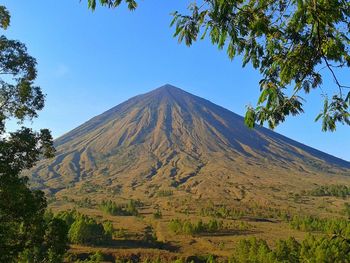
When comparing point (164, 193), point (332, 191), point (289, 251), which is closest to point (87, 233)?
point (289, 251)

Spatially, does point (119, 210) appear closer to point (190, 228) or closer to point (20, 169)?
point (190, 228)

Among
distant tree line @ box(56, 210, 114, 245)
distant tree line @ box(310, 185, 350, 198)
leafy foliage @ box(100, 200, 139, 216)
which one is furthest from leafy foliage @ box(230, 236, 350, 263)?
distant tree line @ box(310, 185, 350, 198)

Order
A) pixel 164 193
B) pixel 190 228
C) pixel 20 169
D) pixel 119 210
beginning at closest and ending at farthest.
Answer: pixel 20 169
pixel 190 228
pixel 119 210
pixel 164 193

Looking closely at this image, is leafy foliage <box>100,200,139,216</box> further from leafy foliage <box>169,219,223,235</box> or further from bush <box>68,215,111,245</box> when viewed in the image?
bush <box>68,215,111,245</box>

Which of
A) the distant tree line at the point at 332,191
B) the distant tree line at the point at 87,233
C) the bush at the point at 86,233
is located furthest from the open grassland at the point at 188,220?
the bush at the point at 86,233

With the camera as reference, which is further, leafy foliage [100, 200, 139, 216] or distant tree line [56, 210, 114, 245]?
leafy foliage [100, 200, 139, 216]

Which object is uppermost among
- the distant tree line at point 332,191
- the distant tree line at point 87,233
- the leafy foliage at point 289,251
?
the distant tree line at point 332,191

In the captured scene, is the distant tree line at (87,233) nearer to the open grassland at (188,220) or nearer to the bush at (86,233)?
the bush at (86,233)

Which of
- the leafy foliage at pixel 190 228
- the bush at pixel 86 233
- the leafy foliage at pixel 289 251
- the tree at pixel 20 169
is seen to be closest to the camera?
the tree at pixel 20 169

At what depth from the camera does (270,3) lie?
29.7ft

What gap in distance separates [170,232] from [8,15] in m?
94.3

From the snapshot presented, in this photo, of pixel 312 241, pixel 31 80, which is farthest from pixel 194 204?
pixel 31 80

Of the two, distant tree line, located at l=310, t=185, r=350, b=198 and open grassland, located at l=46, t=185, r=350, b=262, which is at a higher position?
distant tree line, located at l=310, t=185, r=350, b=198

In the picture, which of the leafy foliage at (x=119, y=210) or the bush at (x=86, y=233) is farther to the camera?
the leafy foliage at (x=119, y=210)
